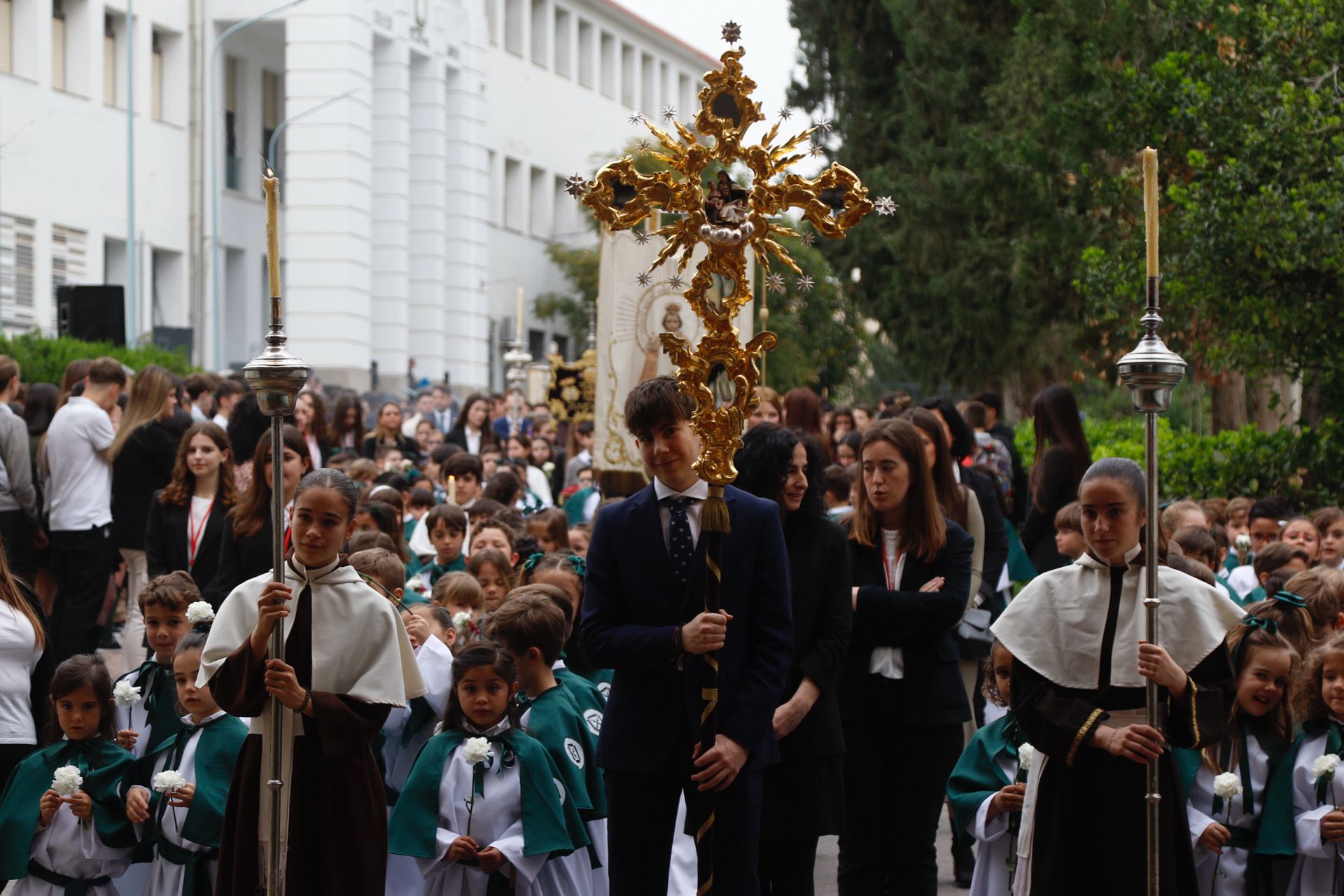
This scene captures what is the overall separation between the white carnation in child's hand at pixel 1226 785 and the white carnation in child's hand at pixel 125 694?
12.5 ft

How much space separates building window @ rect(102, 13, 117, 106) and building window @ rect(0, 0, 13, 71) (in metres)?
2.20

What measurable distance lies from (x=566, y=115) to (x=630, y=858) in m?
52.0

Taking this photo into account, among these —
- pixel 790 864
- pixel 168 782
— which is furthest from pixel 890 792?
pixel 168 782

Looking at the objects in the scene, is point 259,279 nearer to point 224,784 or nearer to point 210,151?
point 210,151

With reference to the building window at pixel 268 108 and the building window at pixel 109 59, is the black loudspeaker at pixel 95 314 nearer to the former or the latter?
the building window at pixel 109 59

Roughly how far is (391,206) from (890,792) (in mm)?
36320

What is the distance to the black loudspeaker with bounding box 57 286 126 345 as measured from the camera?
19.2 meters

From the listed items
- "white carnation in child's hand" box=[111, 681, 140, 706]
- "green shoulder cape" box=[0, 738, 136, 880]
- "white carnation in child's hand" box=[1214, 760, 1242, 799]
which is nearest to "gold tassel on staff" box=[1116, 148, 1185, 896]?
"white carnation in child's hand" box=[1214, 760, 1242, 799]

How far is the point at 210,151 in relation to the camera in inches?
1410

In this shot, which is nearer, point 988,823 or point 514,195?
point 988,823

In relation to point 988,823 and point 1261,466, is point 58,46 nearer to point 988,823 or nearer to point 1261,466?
point 1261,466

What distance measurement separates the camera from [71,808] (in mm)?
6840

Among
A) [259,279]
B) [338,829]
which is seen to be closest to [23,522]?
[338,829]

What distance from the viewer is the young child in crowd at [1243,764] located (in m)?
6.59
